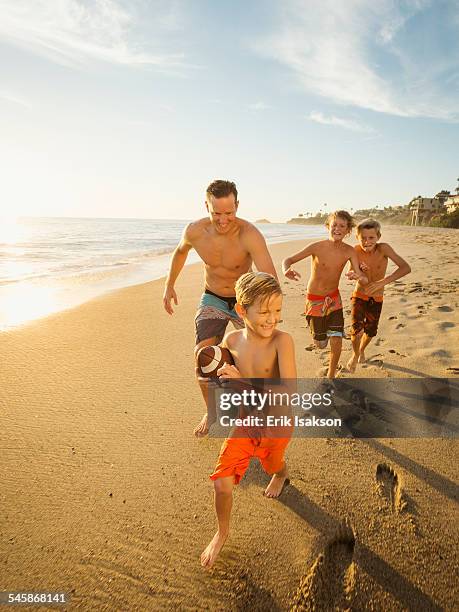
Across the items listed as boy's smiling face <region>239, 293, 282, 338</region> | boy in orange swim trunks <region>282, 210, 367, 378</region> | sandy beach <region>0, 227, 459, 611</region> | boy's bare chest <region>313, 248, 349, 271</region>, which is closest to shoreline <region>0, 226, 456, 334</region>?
sandy beach <region>0, 227, 459, 611</region>

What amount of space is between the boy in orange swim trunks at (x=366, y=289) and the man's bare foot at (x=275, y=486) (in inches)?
81.5

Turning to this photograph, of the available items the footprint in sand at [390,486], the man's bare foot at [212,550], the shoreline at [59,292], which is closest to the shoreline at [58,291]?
the shoreline at [59,292]

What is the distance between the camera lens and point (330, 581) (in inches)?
69.1

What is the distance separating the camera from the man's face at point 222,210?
281 cm

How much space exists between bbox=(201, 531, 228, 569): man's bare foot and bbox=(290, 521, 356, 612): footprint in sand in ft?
1.44

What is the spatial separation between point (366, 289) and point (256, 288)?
2.58 meters

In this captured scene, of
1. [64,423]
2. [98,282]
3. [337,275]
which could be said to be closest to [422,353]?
[337,275]

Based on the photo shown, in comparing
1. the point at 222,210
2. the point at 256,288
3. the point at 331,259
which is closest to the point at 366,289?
the point at 331,259

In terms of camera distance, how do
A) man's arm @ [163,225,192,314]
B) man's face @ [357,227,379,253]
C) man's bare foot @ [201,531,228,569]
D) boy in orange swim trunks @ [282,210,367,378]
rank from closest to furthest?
man's bare foot @ [201,531,228,569] < man's arm @ [163,225,192,314] < boy in orange swim trunks @ [282,210,367,378] < man's face @ [357,227,379,253]

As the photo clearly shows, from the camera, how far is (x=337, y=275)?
385 centimetres

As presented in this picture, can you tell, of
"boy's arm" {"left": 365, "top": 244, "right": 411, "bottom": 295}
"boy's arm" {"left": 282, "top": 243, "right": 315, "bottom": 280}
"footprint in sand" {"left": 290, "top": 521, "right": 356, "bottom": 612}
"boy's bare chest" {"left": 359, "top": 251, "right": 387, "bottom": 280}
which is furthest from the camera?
"boy's bare chest" {"left": 359, "top": 251, "right": 387, "bottom": 280}

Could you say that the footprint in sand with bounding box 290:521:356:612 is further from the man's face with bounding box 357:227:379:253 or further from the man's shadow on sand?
the man's face with bounding box 357:227:379:253

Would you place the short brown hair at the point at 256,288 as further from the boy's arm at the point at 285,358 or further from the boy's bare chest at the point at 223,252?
the boy's bare chest at the point at 223,252

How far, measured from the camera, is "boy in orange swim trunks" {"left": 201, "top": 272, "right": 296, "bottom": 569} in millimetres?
1866
